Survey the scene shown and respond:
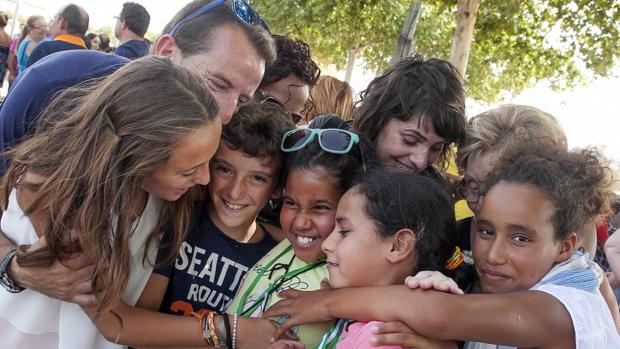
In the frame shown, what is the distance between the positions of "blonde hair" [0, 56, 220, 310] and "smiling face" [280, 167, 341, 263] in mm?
568

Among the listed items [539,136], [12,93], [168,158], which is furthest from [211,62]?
[539,136]

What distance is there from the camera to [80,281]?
185 cm

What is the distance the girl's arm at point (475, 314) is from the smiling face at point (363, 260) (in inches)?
5.2

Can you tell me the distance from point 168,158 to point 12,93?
0.90 metres

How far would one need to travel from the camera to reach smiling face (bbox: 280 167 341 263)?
224cm

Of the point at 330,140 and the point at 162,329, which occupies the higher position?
the point at 330,140

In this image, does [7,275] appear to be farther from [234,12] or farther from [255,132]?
[234,12]

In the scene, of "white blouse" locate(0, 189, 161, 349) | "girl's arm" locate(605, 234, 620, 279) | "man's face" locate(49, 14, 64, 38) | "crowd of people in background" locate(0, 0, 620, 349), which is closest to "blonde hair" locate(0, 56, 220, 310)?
"crowd of people in background" locate(0, 0, 620, 349)

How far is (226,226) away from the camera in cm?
239

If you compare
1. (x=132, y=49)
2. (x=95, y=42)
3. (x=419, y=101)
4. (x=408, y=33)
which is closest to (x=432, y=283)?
(x=419, y=101)

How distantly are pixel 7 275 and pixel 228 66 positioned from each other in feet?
4.02

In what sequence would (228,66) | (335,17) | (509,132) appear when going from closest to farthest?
1. (228,66)
2. (509,132)
3. (335,17)

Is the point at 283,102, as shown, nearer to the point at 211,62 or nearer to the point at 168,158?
the point at 211,62

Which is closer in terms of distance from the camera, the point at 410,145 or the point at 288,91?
the point at 410,145
